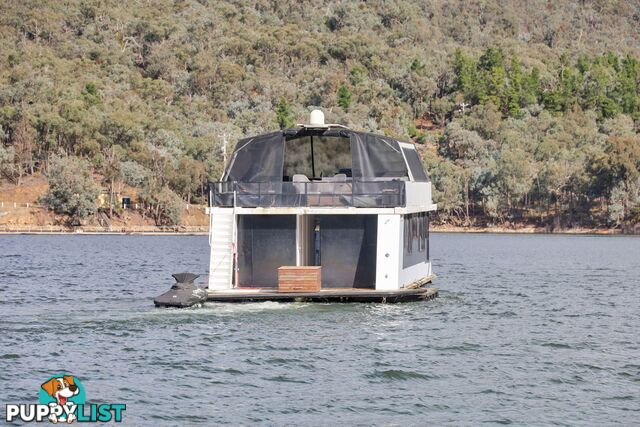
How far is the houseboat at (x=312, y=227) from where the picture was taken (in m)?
36.2

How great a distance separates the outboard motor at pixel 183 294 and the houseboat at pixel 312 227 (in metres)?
0.13

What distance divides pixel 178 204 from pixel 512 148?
50630mm

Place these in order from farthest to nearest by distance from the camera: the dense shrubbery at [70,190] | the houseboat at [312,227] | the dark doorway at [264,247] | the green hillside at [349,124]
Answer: the green hillside at [349,124] → the dense shrubbery at [70,190] → the dark doorway at [264,247] → the houseboat at [312,227]

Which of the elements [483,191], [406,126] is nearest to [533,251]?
[483,191]

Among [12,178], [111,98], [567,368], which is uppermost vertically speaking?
[111,98]

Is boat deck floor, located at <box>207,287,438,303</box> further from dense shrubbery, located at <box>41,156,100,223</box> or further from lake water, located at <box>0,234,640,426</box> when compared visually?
dense shrubbery, located at <box>41,156,100,223</box>

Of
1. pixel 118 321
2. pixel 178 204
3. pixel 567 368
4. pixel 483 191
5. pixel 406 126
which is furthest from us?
pixel 406 126

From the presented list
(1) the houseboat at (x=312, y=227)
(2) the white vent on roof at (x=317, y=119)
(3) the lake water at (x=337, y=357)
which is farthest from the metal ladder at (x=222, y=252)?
(2) the white vent on roof at (x=317, y=119)

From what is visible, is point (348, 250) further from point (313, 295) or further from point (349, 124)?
point (349, 124)

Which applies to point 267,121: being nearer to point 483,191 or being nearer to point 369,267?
point 483,191

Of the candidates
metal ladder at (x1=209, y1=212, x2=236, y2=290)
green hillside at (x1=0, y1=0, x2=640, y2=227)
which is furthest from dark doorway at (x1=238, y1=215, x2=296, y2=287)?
Result: green hillside at (x1=0, y1=0, x2=640, y2=227)

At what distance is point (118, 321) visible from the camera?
3466cm

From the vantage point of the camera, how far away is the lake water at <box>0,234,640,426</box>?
2336 centimetres

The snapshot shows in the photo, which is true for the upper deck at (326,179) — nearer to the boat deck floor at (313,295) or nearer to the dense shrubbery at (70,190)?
the boat deck floor at (313,295)
